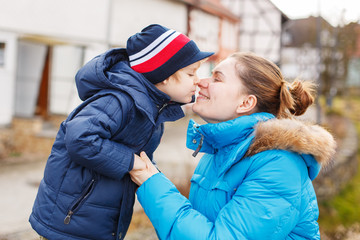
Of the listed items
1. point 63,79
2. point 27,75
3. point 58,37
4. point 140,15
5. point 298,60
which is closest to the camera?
point 58,37

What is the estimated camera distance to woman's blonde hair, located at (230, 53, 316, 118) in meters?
1.74

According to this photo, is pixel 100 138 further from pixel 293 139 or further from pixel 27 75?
pixel 27 75

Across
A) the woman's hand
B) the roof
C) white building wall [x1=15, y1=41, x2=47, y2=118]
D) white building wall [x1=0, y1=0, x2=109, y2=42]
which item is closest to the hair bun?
the woman's hand

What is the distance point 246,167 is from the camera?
1496 mm

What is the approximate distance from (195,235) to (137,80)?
0.76 meters

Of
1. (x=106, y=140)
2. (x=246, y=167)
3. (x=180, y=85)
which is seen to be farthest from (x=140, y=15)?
(x=246, y=167)

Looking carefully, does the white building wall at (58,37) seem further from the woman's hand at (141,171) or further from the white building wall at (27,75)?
the woman's hand at (141,171)

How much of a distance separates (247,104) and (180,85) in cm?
38

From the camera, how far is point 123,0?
31.6 ft

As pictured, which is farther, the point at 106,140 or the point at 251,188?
the point at 106,140

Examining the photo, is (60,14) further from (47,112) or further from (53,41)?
(47,112)

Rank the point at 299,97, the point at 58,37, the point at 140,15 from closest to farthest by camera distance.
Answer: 1. the point at 299,97
2. the point at 58,37
3. the point at 140,15

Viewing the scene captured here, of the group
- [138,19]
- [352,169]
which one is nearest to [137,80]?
[138,19]

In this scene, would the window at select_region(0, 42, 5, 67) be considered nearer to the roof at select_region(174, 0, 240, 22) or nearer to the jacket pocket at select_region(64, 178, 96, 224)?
the roof at select_region(174, 0, 240, 22)
